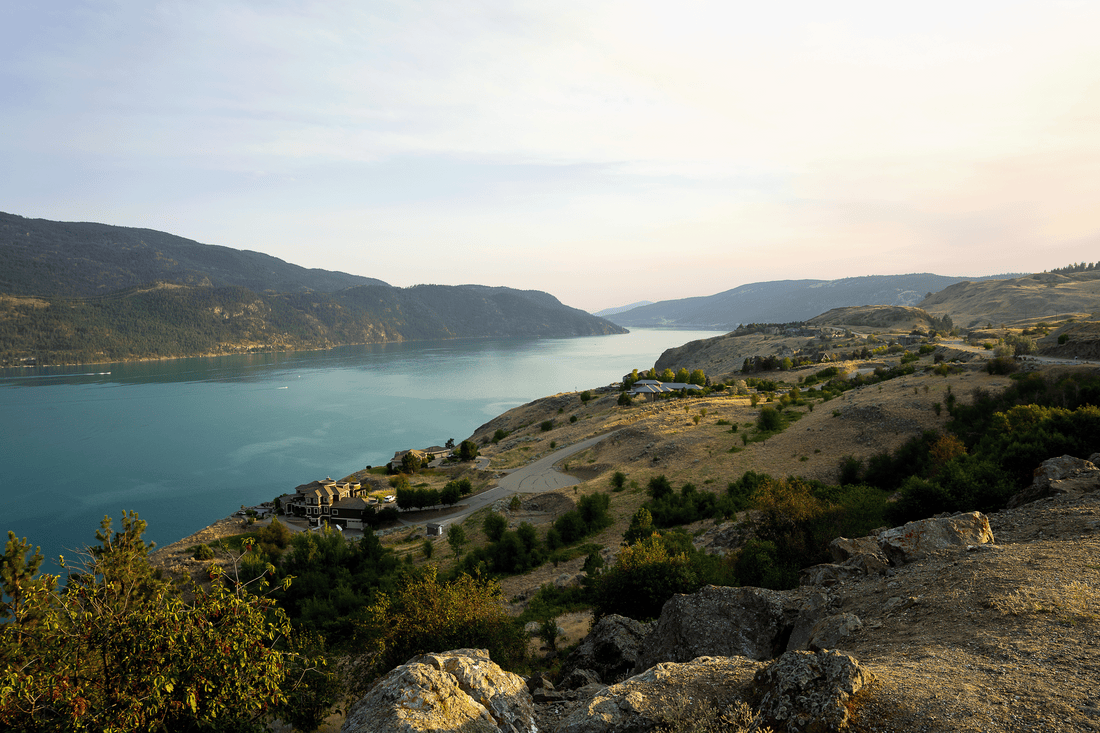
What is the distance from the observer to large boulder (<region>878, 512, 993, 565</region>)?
11539 mm

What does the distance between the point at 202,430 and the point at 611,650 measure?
9421 cm

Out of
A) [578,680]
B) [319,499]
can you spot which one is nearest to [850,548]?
[578,680]

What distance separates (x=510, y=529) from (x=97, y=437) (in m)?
85.3

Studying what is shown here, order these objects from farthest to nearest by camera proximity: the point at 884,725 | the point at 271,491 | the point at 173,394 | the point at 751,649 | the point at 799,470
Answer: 1. the point at 173,394
2. the point at 271,491
3. the point at 799,470
4. the point at 751,649
5. the point at 884,725

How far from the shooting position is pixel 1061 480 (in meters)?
14.2

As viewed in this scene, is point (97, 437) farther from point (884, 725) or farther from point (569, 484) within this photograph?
point (884, 725)

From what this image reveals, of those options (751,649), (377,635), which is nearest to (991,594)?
Result: (751,649)

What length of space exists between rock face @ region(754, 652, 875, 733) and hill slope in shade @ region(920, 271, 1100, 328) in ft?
370

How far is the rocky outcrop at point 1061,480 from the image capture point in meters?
13.6

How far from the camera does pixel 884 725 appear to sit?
5.72 meters

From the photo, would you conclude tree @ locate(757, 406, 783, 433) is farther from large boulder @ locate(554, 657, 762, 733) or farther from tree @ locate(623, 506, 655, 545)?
large boulder @ locate(554, 657, 762, 733)

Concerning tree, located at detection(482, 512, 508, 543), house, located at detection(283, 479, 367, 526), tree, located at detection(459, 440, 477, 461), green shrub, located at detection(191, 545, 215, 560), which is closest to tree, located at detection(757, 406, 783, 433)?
tree, located at detection(482, 512, 508, 543)

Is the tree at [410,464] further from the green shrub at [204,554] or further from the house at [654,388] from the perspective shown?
the house at [654,388]

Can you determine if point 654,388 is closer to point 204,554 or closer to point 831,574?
point 204,554
